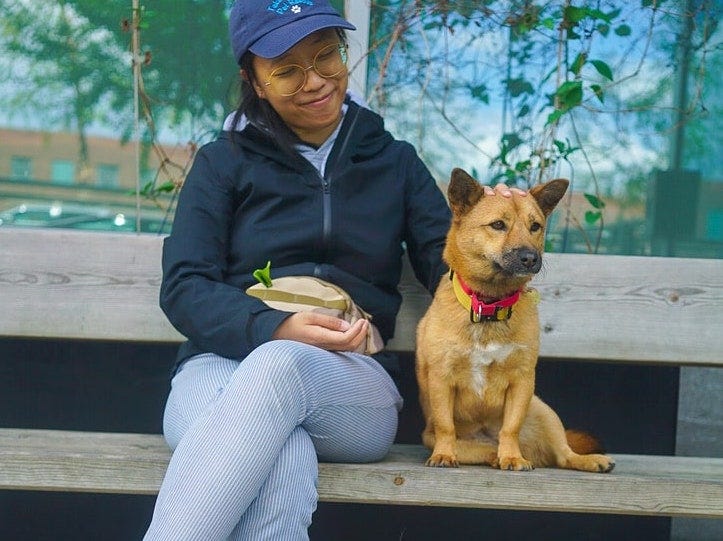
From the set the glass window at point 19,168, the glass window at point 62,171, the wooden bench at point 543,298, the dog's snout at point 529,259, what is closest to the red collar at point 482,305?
the dog's snout at point 529,259

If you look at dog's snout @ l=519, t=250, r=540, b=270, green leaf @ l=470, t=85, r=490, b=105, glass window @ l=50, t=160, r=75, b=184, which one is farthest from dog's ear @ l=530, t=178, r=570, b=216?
glass window @ l=50, t=160, r=75, b=184

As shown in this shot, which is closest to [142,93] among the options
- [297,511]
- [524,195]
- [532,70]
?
[532,70]

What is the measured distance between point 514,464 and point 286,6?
1.31 metres

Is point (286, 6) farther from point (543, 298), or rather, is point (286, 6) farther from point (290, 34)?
point (543, 298)

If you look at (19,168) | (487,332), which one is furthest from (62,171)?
(487,332)

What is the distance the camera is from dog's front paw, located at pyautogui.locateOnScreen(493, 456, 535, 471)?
8.41 ft

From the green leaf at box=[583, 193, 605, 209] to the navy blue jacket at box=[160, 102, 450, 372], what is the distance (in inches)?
44.2

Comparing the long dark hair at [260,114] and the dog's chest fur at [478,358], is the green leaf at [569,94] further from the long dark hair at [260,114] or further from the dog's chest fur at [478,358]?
the dog's chest fur at [478,358]

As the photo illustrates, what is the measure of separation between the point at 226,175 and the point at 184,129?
113 cm

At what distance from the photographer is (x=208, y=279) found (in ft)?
8.71

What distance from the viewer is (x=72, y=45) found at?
3.83 m

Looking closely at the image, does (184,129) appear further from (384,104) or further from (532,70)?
(532,70)

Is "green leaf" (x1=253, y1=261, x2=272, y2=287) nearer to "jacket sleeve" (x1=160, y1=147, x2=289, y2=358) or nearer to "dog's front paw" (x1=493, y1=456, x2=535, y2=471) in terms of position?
"jacket sleeve" (x1=160, y1=147, x2=289, y2=358)

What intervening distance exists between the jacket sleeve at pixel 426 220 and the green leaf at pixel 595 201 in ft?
3.58
